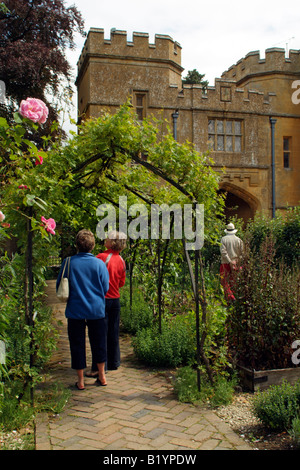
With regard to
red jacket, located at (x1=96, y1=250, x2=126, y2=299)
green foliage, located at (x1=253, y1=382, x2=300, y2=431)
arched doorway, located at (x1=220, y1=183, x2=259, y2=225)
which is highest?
arched doorway, located at (x1=220, y1=183, x2=259, y2=225)

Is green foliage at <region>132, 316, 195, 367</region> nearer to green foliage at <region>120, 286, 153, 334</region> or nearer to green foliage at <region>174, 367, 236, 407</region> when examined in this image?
green foliage at <region>174, 367, 236, 407</region>

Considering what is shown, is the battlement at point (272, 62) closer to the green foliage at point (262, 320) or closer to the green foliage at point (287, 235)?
the green foliage at point (287, 235)

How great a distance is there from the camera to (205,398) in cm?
430

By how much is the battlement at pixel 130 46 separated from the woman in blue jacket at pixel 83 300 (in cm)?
1568

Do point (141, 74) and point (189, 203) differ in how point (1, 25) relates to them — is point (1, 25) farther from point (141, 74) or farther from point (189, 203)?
point (189, 203)

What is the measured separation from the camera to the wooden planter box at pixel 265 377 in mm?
4449

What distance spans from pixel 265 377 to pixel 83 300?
6.66 feet

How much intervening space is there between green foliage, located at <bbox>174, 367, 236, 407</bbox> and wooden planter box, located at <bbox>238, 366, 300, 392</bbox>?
0.53ft

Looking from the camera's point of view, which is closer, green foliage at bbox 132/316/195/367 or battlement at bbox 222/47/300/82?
green foliage at bbox 132/316/195/367

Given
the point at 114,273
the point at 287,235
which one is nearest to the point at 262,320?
the point at 114,273

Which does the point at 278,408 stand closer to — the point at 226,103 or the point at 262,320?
the point at 262,320

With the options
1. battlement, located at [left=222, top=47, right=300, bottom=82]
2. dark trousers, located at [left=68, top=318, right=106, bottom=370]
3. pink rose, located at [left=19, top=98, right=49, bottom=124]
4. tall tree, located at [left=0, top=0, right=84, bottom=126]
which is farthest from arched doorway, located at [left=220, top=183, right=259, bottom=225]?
pink rose, located at [left=19, top=98, right=49, bottom=124]

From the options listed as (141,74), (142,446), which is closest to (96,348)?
(142,446)

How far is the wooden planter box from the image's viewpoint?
445 centimetres
